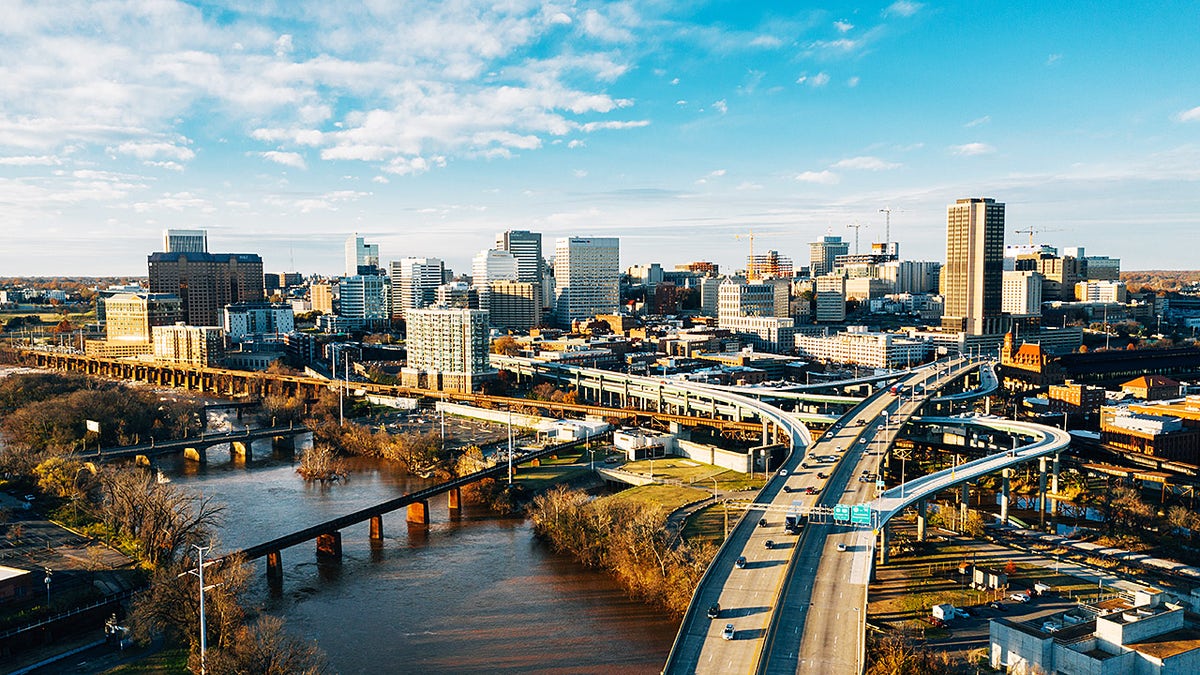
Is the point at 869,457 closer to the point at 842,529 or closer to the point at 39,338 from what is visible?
the point at 842,529

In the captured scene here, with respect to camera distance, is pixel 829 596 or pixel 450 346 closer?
pixel 829 596

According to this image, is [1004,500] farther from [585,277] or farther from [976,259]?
[585,277]

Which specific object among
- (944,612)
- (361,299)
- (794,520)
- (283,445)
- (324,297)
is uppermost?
(324,297)

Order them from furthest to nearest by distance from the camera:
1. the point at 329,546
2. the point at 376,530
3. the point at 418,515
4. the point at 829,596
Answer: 1. the point at 418,515
2. the point at 376,530
3. the point at 329,546
4. the point at 829,596

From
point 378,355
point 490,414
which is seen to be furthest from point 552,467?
point 378,355

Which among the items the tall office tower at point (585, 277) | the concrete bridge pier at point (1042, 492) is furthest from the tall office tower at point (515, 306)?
the concrete bridge pier at point (1042, 492)

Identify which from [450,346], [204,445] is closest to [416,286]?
[450,346]

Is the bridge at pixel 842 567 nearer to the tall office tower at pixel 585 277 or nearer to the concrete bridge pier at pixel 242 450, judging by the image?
the concrete bridge pier at pixel 242 450
